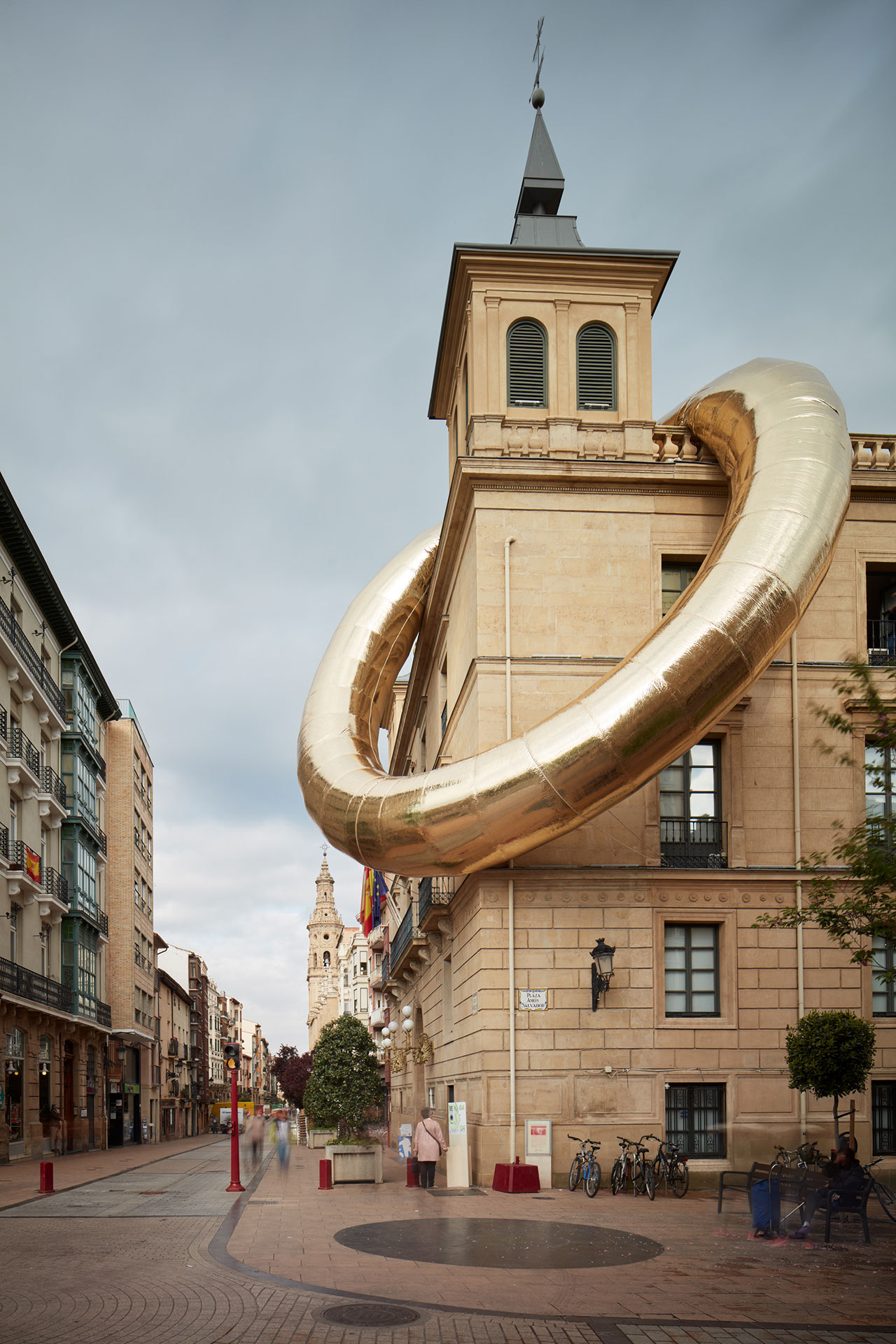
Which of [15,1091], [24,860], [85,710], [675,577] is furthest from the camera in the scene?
[85,710]

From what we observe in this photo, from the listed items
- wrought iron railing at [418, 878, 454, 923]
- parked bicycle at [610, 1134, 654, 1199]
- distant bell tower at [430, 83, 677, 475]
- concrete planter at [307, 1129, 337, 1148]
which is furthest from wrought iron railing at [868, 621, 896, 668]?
concrete planter at [307, 1129, 337, 1148]

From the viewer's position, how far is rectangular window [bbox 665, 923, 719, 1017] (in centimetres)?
2238

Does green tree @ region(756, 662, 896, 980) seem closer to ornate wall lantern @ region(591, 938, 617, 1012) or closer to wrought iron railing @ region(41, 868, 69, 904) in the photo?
ornate wall lantern @ region(591, 938, 617, 1012)

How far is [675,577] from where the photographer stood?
24.2 metres

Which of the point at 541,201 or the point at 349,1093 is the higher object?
the point at 541,201

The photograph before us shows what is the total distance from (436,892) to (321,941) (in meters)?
160

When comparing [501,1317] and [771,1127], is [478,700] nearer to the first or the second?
[771,1127]

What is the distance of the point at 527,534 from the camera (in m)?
23.3

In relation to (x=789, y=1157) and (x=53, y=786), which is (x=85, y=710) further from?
(x=789, y=1157)

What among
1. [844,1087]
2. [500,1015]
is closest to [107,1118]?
[500,1015]

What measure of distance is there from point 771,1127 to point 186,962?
10410 centimetres

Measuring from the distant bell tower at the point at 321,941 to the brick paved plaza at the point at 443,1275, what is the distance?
15706 centimetres

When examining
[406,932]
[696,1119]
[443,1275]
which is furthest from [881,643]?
[406,932]

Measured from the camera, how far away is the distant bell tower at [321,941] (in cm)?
17712
